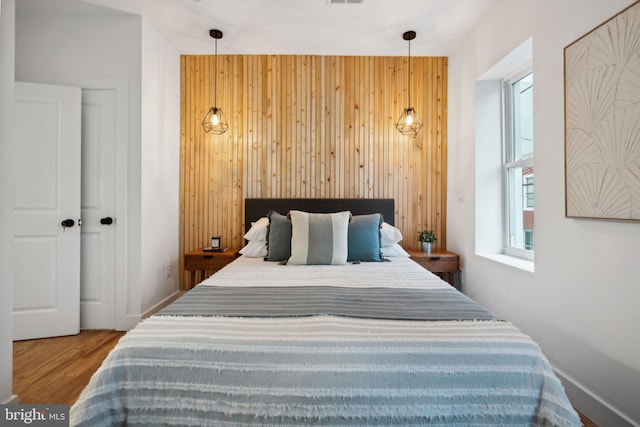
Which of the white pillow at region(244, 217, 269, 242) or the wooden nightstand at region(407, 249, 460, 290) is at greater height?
the white pillow at region(244, 217, 269, 242)

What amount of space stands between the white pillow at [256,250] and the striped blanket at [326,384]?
1632mm

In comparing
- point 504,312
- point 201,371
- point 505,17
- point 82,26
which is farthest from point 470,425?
point 82,26

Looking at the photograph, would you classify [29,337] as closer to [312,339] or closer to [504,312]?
[312,339]

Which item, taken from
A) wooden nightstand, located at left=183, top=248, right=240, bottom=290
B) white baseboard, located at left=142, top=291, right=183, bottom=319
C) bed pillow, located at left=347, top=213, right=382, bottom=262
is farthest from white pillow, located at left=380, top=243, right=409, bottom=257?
white baseboard, located at left=142, top=291, right=183, bottom=319

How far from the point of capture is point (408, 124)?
10.4ft

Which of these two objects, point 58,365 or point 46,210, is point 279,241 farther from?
point 46,210

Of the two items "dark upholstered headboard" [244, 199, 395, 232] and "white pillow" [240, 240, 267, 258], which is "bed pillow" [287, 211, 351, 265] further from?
"dark upholstered headboard" [244, 199, 395, 232]

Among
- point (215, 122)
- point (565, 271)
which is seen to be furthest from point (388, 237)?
point (215, 122)

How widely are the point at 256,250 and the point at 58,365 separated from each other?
5.11ft

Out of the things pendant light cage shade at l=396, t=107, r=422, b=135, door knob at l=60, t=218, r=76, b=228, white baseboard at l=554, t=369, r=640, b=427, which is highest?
pendant light cage shade at l=396, t=107, r=422, b=135

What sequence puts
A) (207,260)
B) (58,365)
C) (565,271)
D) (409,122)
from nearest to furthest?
(565,271) < (58,365) < (207,260) < (409,122)

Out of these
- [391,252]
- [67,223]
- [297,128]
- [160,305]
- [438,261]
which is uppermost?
[297,128]

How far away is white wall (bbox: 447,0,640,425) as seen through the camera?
1.44 m

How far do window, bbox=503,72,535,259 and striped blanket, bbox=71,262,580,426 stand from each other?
68.6 inches
